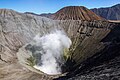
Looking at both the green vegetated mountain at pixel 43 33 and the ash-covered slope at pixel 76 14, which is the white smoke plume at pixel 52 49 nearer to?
the green vegetated mountain at pixel 43 33

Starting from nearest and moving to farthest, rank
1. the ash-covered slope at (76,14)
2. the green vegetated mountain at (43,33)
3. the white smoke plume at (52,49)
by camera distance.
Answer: the green vegetated mountain at (43,33)
the white smoke plume at (52,49)
the ash-covered slope at (76,14)

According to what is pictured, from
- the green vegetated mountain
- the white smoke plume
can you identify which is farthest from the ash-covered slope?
the white smoke plume

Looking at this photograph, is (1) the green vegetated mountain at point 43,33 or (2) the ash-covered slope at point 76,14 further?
(2) the ash-covered slope at point 76,14

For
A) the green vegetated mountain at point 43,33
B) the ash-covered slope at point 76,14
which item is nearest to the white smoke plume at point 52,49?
the green vegetated mountain at point 43,33

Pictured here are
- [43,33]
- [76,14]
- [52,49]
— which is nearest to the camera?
[52,49]

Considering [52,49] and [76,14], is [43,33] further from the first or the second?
[76,14]

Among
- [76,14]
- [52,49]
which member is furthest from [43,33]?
[76,14]

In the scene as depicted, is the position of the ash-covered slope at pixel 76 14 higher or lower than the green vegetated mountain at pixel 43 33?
higher

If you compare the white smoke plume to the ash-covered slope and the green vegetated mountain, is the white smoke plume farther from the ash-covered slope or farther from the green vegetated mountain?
the ash-covered slope
